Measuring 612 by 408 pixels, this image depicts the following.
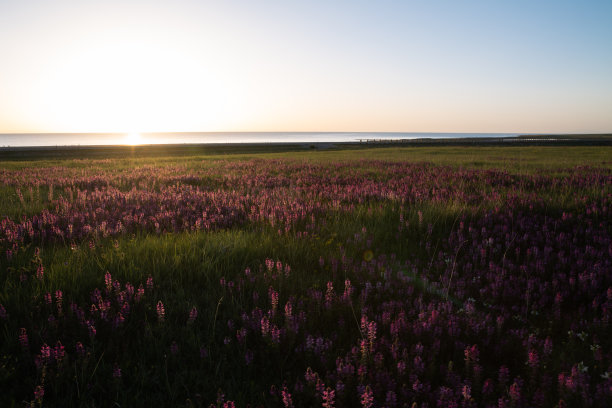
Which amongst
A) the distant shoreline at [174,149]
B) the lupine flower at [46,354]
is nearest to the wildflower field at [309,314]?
the lupine flower at [46,354]

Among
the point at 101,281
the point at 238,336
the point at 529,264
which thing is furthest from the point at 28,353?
the point at 529,264

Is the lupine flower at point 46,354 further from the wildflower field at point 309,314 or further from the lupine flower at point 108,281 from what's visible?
the lupine flower at point 108,281

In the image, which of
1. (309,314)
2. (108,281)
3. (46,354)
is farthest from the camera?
(108,281)

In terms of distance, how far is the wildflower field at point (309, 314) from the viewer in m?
1.97

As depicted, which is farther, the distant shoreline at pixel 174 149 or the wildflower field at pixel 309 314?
the distant shoreline at pixel 174 149

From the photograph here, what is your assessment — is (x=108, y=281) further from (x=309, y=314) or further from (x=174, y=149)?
(x=174, y=149)

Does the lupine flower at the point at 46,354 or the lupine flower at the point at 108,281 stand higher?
the lupine flower at the point at 108,281

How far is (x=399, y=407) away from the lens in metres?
1.93

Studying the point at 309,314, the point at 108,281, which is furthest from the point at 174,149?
the point at 309,314

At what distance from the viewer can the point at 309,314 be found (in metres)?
2.71

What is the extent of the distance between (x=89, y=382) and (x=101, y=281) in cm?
126

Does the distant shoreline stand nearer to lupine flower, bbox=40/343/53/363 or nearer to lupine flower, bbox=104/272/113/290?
lupine flower, bbox=104/272/113/290

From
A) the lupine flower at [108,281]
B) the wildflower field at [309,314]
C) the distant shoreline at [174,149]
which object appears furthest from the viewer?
the distant shoreline at [174,149]

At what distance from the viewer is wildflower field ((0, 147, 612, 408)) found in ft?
6.48
